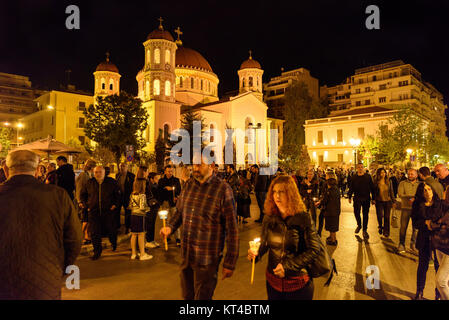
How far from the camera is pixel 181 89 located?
5019cm

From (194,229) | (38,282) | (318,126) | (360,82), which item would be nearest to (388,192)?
(194,229)

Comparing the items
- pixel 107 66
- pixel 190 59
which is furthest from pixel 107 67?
pixel 190 59

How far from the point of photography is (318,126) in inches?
1987

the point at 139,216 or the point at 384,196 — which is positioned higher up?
the point at 384,196

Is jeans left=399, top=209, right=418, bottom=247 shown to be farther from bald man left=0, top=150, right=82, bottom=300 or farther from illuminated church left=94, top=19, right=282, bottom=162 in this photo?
illuminated church left=94, top=19, right=282, bottom=162

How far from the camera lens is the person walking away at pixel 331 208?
7.49 meters

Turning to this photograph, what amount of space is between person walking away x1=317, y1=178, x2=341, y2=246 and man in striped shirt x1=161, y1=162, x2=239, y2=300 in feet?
15.8

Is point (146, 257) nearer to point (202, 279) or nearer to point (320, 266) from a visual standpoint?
point (202, 279)

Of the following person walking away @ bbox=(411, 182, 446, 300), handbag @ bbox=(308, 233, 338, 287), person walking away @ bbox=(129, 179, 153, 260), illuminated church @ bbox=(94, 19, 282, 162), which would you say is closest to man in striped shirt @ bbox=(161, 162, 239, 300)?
handbag @ bbox=(308, 233, 338, 287)

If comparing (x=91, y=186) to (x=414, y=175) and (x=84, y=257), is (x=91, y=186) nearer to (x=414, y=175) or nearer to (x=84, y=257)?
(x=84, y=257)

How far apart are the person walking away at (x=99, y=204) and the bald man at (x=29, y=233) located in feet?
13.1

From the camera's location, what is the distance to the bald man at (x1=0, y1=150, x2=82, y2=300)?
7.95ft

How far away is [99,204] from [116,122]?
29523 millimetres
